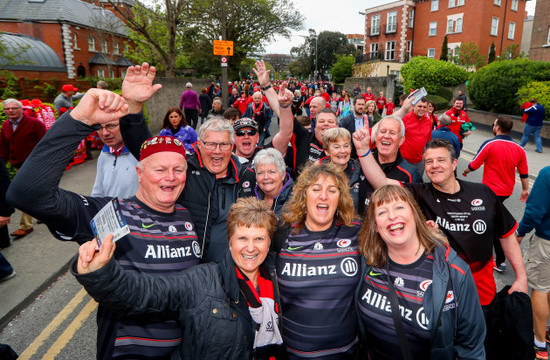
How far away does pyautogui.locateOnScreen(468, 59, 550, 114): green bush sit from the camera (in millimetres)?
16781

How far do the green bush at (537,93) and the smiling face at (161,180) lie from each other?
1803 centimetres

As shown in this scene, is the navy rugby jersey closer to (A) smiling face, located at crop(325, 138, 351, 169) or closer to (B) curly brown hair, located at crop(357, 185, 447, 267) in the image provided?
(B) curly brown hair, located at crop(357, 185, 447, 267)

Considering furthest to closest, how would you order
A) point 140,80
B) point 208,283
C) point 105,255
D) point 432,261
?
point 140,80 < point 432,261 < point 208,283 < point 105,255

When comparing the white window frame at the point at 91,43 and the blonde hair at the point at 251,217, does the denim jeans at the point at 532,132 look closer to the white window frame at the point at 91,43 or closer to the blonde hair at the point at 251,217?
the blonde hair at the point at 251,217

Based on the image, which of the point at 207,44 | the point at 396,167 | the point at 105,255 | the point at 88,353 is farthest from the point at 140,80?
the point at 207,44

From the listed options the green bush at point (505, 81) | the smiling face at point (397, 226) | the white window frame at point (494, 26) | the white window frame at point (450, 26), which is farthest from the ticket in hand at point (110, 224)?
the white window frame at point (494, 26)

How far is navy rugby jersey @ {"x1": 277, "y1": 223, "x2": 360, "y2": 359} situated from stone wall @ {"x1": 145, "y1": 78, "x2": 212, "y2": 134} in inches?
583

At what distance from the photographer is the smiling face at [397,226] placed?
2.23 meters

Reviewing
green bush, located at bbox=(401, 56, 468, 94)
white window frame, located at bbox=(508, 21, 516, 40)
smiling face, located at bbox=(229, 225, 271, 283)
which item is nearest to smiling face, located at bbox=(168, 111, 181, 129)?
smiling face, located at bbox=(229, 225, 271, 283)

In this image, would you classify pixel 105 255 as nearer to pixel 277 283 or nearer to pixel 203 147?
pixel 277 283

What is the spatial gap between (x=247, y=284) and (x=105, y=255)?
92 centimetres

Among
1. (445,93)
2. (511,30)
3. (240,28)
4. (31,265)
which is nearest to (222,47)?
(31,265)

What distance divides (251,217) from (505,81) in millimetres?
20212

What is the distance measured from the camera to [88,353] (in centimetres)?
350
